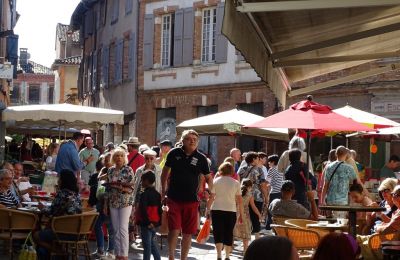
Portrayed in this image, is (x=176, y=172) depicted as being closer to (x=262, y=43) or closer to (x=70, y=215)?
(x=70, y=215)

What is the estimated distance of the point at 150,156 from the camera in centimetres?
1366

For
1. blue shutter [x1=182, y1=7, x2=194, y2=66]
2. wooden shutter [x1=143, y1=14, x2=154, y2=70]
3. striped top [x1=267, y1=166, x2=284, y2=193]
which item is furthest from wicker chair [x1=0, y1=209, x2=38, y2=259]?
wooden shutter [x1=143, y1=14, x2=154, y2=70]

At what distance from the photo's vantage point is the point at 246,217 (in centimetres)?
1433

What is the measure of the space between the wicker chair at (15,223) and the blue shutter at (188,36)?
771 inches

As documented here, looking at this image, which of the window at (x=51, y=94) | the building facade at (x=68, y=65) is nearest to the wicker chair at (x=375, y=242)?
the building facade at (x=68, y=65)

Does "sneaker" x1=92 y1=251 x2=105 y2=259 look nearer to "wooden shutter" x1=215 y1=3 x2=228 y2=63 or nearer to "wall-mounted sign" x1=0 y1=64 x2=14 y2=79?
"wall-mounted sign" x1=0 y1=64 x2=14 y2=79

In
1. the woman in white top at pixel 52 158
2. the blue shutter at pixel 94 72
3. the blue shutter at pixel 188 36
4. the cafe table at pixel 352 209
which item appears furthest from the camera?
the blue shutter at pixel 94 72

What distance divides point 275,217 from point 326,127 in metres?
1.38

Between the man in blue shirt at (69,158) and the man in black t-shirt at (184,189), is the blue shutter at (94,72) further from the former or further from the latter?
the man in black t-shirt at (184,189)

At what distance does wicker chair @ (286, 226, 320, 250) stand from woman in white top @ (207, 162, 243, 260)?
2.64 meters

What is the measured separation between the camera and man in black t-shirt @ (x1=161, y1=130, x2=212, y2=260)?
11469mm

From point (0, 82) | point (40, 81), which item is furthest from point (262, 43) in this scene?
point (40, 81)

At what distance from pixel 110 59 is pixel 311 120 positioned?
1052 inches

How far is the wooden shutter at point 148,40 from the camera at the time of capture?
3256cm
